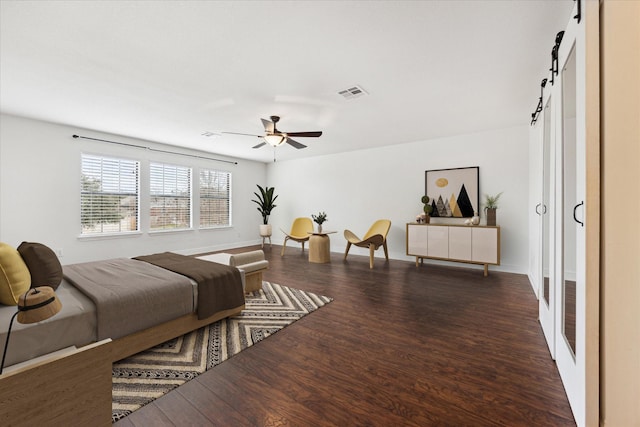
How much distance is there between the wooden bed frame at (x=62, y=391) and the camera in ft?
3.09

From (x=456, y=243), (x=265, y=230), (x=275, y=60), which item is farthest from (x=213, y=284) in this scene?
(x=265, y=230)

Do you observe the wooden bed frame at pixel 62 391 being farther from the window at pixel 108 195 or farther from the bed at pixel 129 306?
the window at pixel 108 195

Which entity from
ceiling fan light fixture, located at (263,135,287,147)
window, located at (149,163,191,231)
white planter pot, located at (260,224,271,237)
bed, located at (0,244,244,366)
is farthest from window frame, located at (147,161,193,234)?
ceiling fan light fixture, located at (263,135,287,147)

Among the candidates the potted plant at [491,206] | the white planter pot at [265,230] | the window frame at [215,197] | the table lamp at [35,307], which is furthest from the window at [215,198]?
the table lamp at [35,307]

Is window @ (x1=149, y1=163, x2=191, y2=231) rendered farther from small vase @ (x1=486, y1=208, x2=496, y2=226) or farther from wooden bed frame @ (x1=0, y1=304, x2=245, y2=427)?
small vase @ (x1=486, y1=208, x2=496, y2=226)

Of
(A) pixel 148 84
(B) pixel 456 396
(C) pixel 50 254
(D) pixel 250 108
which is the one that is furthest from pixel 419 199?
(C) pixel 50 254

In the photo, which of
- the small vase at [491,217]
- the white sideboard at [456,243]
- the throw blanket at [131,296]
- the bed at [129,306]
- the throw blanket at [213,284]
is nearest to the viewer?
the bed at [129,306]

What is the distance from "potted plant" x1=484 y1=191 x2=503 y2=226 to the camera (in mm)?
4652

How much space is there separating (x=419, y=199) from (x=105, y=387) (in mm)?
5501

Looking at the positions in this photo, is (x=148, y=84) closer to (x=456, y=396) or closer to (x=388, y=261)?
(x=456, y=396)

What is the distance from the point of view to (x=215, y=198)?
7102mm

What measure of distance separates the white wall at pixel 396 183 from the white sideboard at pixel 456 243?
0.58 metres

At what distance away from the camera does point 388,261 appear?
18.7 ft

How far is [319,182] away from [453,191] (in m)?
3.28
